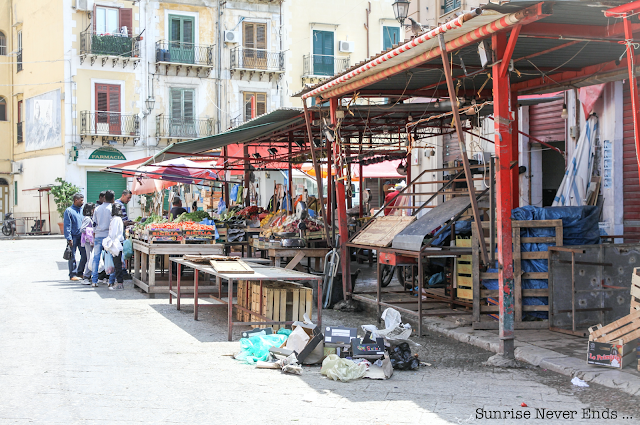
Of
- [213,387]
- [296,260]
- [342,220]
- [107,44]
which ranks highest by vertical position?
[107,44]

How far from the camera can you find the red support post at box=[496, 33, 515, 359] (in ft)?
22.6

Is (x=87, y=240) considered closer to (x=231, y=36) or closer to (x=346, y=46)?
(x=231, y=36)

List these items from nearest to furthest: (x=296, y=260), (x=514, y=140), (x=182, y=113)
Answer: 1. (x=514, y=140)
2. (x=296, y=260)
3. (x=182, y=113)

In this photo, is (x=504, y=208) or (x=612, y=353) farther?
(x=504, y=208)

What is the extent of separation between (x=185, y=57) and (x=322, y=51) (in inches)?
279

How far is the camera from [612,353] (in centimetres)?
636

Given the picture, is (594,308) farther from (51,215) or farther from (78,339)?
(51,215)

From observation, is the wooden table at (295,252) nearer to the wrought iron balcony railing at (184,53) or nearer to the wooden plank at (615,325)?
the wooden plank at (615,325)

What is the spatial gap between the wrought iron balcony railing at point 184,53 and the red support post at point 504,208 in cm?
2890

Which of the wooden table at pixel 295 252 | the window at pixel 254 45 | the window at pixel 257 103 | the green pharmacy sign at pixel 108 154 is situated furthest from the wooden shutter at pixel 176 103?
the wooden table at pixel 295 252

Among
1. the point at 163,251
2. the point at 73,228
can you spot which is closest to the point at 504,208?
the point at 163,251

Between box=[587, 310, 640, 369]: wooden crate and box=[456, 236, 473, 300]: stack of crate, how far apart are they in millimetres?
2689

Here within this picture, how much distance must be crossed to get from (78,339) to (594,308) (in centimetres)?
601

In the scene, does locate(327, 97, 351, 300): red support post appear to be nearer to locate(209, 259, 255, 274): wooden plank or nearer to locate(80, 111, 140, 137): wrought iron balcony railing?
locate(209, 259, 255, 274): wooden plank
